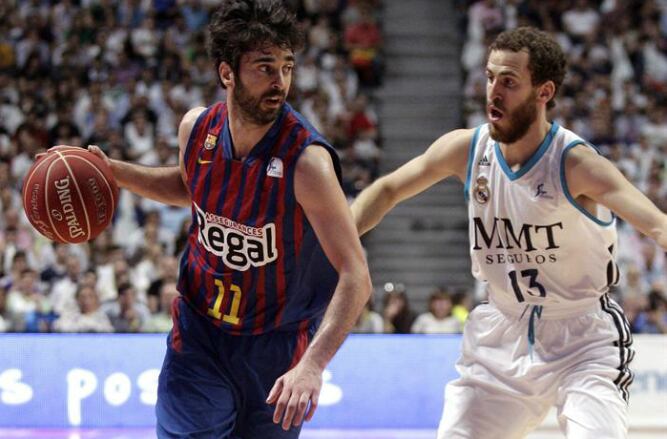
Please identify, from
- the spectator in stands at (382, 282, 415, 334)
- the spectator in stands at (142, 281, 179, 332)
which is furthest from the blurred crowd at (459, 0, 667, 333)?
the spectator in stands at (142, 281, 179, 332)

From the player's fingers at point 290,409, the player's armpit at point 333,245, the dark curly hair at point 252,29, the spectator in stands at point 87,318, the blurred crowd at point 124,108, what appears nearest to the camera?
the player's fingers at point 290,409

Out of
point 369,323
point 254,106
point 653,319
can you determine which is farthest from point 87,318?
point 254,106

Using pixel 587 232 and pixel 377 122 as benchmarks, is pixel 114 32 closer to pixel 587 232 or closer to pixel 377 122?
pixel 377 122

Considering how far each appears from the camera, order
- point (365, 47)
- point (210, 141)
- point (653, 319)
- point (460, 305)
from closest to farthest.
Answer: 1. point (210, 141)
2. point (653, 319)
3. point (460, 305)
4. point (365, 47)

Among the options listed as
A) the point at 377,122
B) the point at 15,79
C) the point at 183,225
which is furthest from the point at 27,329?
the point at 377,122

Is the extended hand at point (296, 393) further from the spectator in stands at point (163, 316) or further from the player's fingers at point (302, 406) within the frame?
the spectator in stands at point (163, 316)

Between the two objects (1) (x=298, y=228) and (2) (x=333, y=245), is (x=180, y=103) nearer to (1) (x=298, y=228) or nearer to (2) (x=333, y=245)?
(1) (x=298, y=228)

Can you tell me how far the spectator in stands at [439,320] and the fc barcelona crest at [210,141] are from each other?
18.7 feet

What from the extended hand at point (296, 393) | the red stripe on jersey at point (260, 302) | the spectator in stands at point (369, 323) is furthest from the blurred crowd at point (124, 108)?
the extended hand at point (296, 393)

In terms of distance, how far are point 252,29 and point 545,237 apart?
1.35m

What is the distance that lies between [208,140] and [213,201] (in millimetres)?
240

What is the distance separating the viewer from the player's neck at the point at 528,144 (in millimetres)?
4102

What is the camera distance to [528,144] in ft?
13.5

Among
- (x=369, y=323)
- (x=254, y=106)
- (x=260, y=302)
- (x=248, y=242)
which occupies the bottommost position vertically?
(x=369, y=323)
